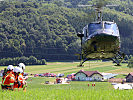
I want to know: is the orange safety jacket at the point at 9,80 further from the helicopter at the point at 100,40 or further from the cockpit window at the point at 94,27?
the cockpit window at the point at 94,27

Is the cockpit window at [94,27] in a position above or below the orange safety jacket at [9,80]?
above

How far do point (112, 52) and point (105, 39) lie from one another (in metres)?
2.01

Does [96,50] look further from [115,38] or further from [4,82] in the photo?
[4,82]

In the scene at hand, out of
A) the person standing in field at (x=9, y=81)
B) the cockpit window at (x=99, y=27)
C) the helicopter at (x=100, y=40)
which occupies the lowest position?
the person standing in field at (x=9, y=81)

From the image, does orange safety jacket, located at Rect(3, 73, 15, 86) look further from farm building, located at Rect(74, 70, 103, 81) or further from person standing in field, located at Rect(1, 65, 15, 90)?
farm building, located at Rect(74, 70, 103, 81)

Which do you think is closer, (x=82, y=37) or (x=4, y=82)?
(x=4, y=82)

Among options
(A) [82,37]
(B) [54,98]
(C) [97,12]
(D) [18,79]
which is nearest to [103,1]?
(C) [97,12]

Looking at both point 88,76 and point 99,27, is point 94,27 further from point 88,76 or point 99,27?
point 88,76

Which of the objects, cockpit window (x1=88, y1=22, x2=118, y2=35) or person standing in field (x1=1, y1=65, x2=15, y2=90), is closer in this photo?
person standing in field (x1=1, y1=65, x2=15, y2=90)

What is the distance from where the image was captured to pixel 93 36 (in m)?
21.4

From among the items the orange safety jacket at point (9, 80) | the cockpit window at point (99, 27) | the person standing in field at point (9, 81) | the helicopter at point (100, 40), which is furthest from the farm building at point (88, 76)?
the orange safety jacket at point (9, 80)

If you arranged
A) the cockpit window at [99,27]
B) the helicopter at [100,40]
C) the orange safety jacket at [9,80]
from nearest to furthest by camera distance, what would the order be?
the orange safety jacket at [9,80] < the helicopter at [100,40] < the cockpit window at [99,27]

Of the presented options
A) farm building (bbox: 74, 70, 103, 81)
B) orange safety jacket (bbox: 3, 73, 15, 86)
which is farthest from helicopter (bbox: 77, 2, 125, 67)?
farm building (bbox: 74, 70, 103, 81)

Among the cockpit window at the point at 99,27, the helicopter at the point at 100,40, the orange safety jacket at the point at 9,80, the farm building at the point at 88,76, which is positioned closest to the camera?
the orange safety jacket at the point at 9,80
